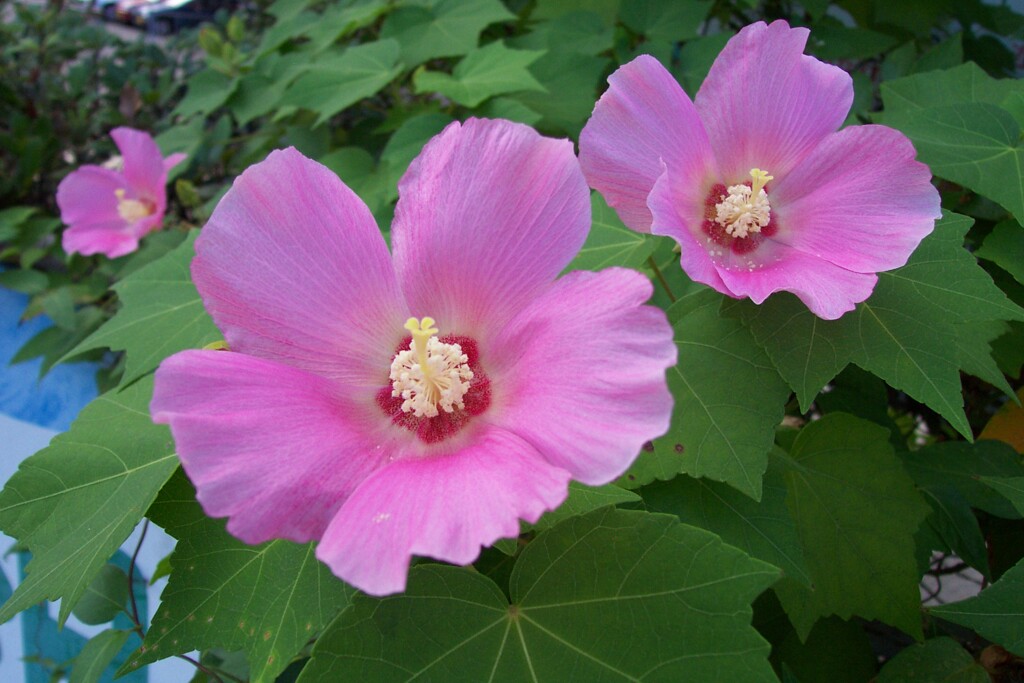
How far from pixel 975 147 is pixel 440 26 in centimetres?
133

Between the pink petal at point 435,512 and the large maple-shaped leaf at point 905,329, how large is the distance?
0.39 metres

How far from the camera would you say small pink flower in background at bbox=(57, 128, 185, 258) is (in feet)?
6.70

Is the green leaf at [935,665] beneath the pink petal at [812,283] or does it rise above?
beneath

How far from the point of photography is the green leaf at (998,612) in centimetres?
77

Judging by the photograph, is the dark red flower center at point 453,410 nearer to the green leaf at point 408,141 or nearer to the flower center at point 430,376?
the flower center at point 430,376

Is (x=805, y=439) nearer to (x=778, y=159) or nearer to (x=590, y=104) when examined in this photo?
(x=778, y=159)

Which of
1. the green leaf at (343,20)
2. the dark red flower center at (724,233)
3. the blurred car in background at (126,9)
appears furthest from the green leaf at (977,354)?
the blurred car in background at (126,9)

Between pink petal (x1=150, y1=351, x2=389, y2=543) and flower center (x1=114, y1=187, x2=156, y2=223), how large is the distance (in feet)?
5.56

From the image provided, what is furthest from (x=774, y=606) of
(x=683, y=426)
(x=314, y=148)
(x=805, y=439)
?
(x=314, y=148)

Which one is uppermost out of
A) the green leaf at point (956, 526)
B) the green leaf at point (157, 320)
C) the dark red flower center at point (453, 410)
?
the dark red flower center at point (453, 410)

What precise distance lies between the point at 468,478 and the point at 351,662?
24 cm

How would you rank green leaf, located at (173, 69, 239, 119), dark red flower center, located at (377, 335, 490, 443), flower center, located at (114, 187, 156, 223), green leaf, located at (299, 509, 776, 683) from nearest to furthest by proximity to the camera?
green leaf, located at (299, 509, 776, 683), dark red flower center, located at (377, 335, 490, 443), flower center, located at (114, 187, 156, 223), green leaf, located at (173, 69, 239, 119)

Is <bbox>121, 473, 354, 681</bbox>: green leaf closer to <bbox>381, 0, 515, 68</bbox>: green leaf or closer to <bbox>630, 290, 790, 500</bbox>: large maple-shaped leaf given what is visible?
<bbox>630, 290, 790, 500</bbox>: large maple-shaped leaf

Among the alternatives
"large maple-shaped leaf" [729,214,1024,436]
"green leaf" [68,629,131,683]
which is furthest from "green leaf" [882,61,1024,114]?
"green leaf" [68,629,131,683]
